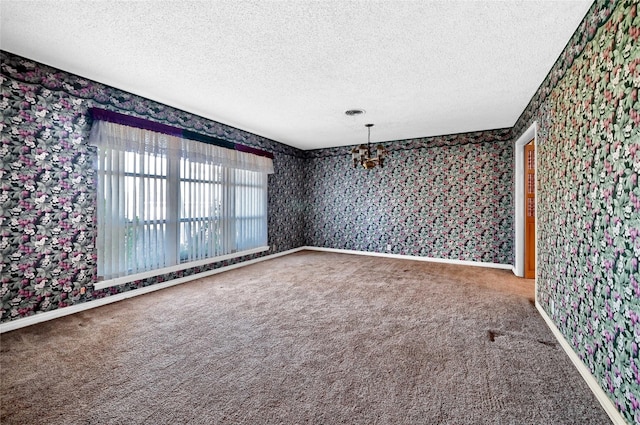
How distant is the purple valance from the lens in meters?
3.33

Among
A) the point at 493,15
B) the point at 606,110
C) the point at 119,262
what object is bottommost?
the point at 119,262

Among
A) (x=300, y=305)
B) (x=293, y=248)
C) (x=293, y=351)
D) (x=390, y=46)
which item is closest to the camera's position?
(x=293, y=351)

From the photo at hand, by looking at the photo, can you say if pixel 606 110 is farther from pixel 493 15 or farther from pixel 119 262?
pixel 119 262

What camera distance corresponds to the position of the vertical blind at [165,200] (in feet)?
11.1

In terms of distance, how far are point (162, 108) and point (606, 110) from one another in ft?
15.2

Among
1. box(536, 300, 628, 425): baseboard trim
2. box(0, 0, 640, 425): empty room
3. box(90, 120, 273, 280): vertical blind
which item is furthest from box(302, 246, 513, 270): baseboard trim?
box(536, 300, 628, 425): baseboard trim

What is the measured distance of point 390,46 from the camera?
8.23 feet

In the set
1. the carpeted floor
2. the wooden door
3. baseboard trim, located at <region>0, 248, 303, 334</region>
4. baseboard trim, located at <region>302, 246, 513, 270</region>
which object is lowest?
the carpeted floor

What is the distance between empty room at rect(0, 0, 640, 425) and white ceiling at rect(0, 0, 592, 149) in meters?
0.02

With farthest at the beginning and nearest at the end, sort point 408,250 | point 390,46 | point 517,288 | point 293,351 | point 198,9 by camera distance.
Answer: point 408,250, point 517,288, point 390,46, point 293,351, point 198,9

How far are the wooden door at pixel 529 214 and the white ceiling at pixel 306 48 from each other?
1.08m

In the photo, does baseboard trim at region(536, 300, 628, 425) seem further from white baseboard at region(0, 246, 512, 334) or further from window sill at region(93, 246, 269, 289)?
window sill at region(93, 246, 269, 289)

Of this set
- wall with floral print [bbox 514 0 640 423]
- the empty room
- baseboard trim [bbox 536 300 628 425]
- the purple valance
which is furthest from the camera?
the purple valance

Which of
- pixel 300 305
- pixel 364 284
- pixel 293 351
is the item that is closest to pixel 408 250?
pixel 364 284
